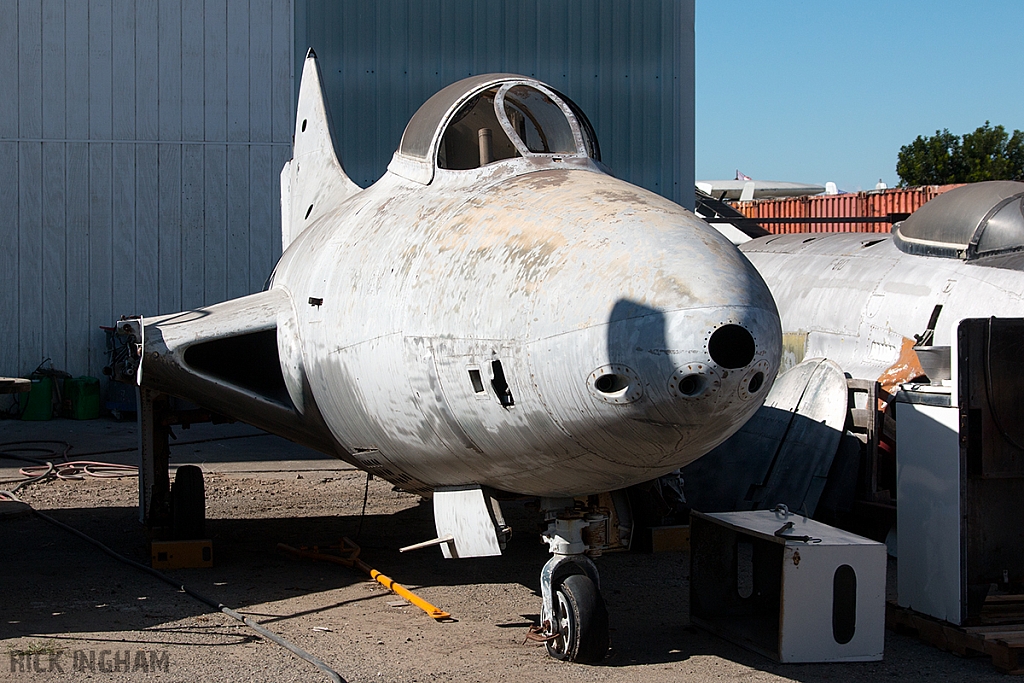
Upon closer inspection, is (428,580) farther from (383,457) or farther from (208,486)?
(208,486)

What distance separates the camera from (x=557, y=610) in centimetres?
576

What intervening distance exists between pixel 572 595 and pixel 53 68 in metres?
15.5

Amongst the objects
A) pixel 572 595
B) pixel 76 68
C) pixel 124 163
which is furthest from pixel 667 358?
pixel 76 68

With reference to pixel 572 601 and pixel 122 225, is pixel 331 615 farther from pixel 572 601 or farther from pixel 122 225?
pixel 122 225

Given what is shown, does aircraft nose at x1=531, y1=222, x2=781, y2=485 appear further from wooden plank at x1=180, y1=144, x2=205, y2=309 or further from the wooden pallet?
wooden plank at x1=180, y1=144, x2=205, y2=309

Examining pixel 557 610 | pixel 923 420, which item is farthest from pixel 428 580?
pixel 923 420

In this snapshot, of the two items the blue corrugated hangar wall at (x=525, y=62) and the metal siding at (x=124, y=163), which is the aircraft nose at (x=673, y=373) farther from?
the metal siding at (x=124, y=163)

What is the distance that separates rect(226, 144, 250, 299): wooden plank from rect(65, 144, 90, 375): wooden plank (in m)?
2.30

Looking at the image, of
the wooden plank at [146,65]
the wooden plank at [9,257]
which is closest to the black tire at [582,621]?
the wooden plank at [146,65]

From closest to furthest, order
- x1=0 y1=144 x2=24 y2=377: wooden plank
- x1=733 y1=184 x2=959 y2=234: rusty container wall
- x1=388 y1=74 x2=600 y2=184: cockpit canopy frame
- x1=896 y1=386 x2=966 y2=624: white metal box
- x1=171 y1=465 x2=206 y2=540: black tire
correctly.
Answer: x1=388 y1=74 x2=600 y2=184: cockpit canopy frame < x1=896 y1=386 x2=966 y2=624: white metal box < x1=171 y1=465 x2=206 y2=540: black tire < x1=0 y1=144 x2=24 y2=377: wooden plank < x1=733 y1=184 x2=959 y2=234: rusty container wall

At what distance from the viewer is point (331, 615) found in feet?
22.0

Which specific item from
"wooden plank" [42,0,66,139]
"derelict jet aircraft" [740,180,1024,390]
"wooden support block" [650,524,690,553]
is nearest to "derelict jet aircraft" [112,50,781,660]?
"wooden support block" [650,524,690,553]

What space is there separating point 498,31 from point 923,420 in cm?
1235

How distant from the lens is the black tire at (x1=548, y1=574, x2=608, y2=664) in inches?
218
